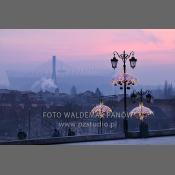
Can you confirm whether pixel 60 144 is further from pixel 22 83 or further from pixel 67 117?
pixel 22 83

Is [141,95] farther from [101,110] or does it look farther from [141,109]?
[101,110]

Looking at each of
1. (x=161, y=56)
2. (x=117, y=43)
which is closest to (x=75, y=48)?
(x=117, y=43)

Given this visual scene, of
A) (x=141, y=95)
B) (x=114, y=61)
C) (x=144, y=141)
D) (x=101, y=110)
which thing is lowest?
(x=144, y=141)

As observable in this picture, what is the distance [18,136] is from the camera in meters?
11.5

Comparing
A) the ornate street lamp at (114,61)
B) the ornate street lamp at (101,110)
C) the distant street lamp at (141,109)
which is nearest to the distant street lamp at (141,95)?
the distant street lamp at (141,109)

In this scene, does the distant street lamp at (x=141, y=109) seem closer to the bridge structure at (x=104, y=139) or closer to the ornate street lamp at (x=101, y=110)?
the bridge structure at (x=104, y=139)

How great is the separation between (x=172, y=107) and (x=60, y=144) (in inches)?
80.5

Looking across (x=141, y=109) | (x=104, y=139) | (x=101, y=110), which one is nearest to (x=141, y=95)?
(x=141, y=109)

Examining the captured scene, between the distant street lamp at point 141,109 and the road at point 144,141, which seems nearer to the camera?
the road at point 144,141

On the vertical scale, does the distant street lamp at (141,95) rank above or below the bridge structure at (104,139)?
above

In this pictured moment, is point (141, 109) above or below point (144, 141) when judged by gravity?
above

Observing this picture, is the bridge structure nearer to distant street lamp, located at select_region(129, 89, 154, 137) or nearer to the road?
the road

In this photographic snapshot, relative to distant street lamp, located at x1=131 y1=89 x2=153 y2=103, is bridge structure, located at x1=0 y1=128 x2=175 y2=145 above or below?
below

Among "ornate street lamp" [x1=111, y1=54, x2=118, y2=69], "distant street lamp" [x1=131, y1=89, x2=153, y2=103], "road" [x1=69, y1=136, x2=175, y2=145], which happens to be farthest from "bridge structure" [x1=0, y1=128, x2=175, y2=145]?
"ornate street lamp" [x1=111, y1=54, x2=118, y2=69]
